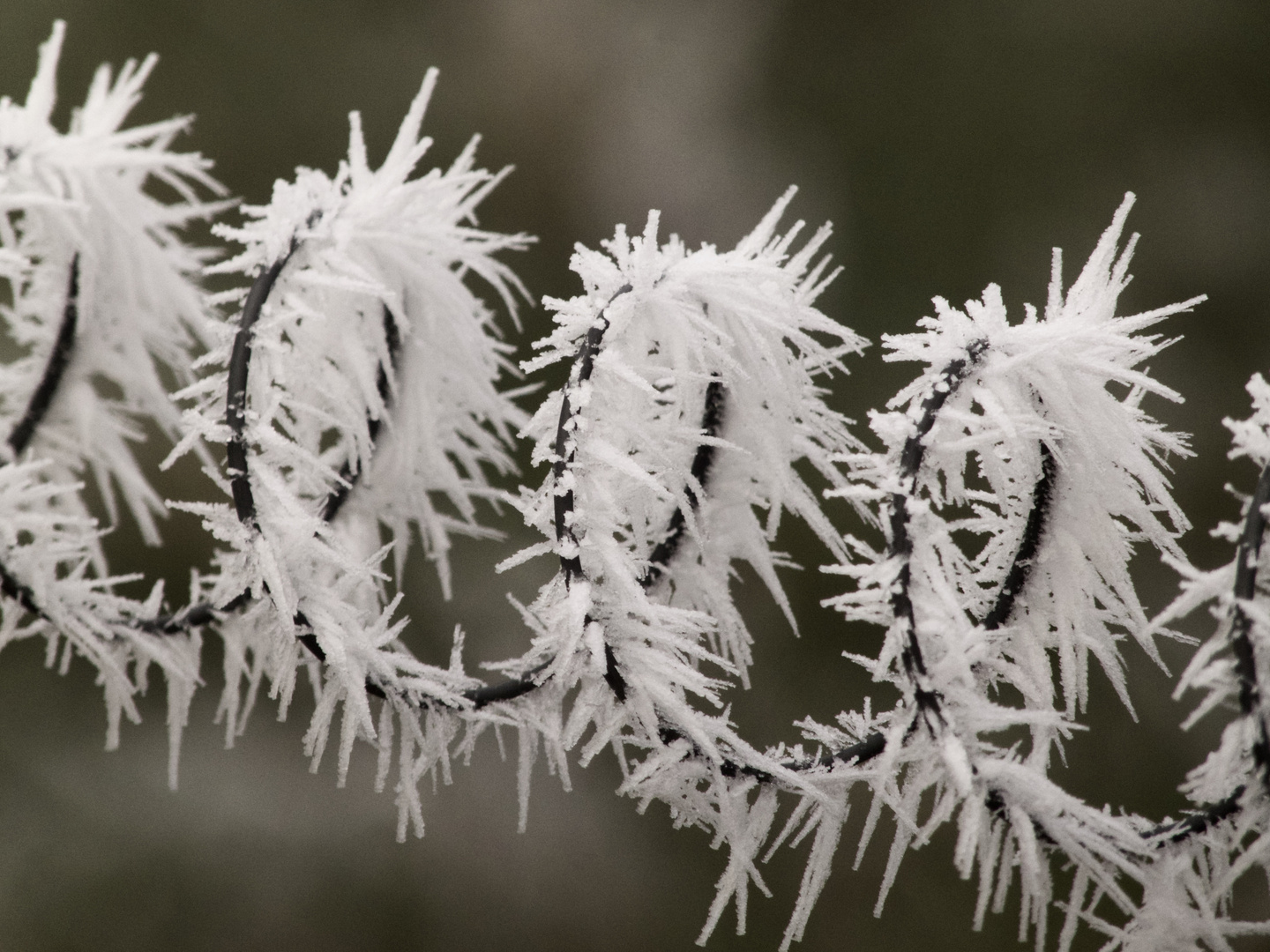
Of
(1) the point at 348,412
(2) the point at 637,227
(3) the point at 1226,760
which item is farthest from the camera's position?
(2) the point at 637,227

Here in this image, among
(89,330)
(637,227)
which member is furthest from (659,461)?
(637,227)

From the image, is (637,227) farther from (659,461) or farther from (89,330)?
(659,461)

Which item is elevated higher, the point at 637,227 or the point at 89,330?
the point at 637,227

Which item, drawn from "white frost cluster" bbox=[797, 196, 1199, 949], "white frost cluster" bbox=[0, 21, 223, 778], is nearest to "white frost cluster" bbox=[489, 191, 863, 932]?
"white frost cluster" bbox=[797, 196, 1199, 949]

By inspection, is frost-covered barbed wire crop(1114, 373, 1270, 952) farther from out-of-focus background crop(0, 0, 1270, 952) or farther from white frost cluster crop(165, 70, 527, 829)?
out-of-focus background crop(0, 0, 1270, 952)

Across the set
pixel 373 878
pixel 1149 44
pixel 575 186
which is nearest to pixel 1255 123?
pixel 1149 44

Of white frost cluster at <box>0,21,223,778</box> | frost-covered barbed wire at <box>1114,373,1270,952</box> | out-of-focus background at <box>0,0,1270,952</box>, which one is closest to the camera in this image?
frost-covered barbed wire at <box>1114,373,1270,952</box>

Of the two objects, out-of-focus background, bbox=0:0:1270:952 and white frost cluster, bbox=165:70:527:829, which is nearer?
white frost cluster, bbox=165:70:527:829
